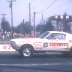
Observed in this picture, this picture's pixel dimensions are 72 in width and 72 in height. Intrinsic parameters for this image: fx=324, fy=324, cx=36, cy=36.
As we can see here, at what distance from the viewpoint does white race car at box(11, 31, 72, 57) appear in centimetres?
2131

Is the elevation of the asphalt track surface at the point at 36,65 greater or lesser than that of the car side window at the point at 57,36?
lesser

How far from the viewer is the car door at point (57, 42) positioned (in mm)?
21359

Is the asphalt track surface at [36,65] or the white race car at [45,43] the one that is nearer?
the asphalt track surface at [36,65]

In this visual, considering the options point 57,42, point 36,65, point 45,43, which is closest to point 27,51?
point 45,43

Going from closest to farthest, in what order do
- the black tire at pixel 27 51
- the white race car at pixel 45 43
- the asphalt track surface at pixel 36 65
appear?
the asphalt track surface at pixel 36 65 < the white race car at pixel 45 43 < the black tire at pixel 27 51

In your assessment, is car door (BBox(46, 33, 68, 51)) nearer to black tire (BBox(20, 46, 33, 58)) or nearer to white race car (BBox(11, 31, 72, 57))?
white race car (BBox(11, 31, 72, 57))

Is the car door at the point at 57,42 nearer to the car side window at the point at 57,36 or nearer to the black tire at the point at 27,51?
the car side window at the point at 57,36

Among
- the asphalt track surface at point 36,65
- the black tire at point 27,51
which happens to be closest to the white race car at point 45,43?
the black tire at point 27,51

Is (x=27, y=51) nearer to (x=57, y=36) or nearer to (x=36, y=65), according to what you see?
(x=57, y=36)

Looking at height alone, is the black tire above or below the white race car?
below

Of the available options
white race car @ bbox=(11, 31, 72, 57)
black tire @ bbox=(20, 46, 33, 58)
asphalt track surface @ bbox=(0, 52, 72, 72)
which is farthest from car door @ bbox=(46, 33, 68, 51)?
asphalt track surface @ bbox=(0, 52, 72, 72)

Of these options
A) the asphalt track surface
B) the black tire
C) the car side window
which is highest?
the car side window

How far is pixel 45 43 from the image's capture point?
21328 mm

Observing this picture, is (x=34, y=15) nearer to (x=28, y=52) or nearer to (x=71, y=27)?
(x=71, y=27)
